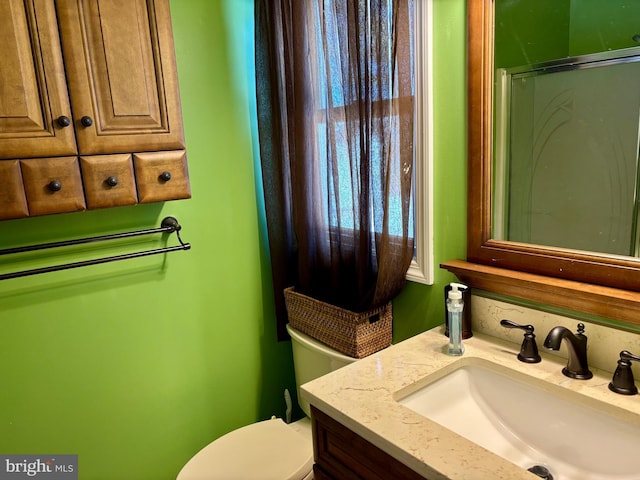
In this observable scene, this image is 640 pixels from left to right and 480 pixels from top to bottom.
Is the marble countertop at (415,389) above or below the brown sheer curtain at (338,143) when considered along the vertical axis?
below

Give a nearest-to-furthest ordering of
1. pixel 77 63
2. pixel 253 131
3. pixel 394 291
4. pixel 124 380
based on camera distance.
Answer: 1. pixel 77 63
2. pixel 394 291
3. pixel 124 380
4. pixel 253 131

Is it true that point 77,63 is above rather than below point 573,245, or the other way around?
above

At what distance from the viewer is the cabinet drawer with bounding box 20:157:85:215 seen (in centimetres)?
113

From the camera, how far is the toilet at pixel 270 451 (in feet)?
4.53

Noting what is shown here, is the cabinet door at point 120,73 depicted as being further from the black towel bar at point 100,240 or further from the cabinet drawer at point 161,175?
the black towel bar at point 100,240

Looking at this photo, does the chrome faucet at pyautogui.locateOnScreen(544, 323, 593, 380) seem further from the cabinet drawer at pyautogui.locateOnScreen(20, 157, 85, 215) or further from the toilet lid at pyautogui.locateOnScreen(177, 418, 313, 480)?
the cabinet drawer at pyautogui.locateOnScreen(20, 157, 85, 215)

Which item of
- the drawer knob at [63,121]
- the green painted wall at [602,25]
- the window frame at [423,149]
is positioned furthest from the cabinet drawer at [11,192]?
the green painted wall at [602,25]

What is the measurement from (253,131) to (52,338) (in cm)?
97

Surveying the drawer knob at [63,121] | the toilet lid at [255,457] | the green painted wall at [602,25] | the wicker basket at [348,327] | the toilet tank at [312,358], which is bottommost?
the toilet lid at [255,457]

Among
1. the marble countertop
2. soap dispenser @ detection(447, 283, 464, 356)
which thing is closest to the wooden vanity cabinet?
the marble countertop

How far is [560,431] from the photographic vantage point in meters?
0.97

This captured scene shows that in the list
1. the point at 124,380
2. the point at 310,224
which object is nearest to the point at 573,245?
the point at 310,224

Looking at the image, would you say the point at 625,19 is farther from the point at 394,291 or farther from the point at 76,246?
the point at 76,246

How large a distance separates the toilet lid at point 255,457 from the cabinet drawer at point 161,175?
2.74 ft
